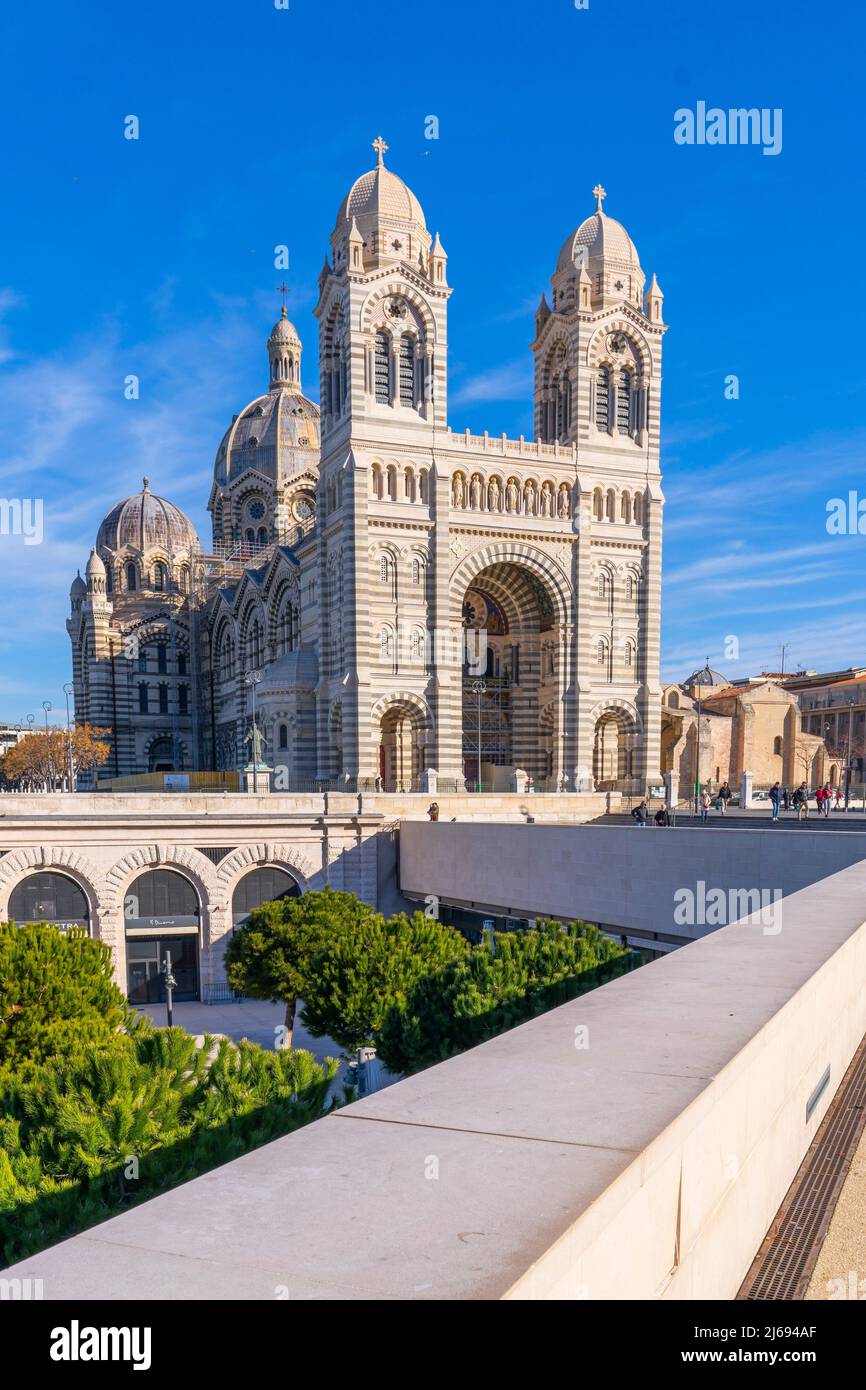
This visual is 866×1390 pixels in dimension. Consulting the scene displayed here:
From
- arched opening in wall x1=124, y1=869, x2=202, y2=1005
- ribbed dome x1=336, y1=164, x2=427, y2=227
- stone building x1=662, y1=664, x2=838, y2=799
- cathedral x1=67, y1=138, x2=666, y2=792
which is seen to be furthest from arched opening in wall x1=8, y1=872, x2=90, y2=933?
stone building x1=662, y1=664, x2=838, y2=799

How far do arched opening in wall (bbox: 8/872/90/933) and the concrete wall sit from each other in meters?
11.1

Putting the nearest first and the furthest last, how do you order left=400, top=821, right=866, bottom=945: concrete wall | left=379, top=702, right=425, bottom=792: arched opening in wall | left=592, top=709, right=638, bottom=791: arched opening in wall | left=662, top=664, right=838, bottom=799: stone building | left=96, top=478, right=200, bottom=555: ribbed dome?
left=400, top=821, right=866, bottom=945: concrete wall → left=379, top=702, right=425, bottom=792: arched opening in wall → left=592, top=709, right=638, bottom=791: arched opening in wall → left=662, top=664, right=838, bottom=799: stone building → left=96, top=478, right=200, bottom=555: ribbed dome

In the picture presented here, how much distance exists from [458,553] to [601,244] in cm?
1724

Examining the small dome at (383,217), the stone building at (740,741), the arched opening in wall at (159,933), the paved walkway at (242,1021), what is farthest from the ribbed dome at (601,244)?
the paved walkway at (242,1021)

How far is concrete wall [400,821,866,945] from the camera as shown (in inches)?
771

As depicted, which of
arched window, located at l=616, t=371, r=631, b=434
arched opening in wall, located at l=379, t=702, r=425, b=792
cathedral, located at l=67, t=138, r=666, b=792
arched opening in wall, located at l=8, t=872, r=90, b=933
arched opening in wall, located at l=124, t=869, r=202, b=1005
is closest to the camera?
arched opening in wall, located at l=8, t=872, r=90, b=933

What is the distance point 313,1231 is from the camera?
2.95 m

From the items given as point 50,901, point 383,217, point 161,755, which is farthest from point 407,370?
point 161,755

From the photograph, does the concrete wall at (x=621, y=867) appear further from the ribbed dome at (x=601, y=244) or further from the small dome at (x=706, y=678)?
the small dome at (x=706, y=678)

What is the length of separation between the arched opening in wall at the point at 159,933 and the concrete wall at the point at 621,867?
7.97 meters

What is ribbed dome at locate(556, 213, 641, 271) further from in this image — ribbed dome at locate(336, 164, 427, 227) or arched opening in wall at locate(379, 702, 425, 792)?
arched opening in wall at locate(379, 702, 425, 792)

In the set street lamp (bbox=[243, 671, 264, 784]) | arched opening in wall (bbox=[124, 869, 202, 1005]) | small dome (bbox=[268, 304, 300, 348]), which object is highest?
small dome (bbox=[268, 304, 300, 348])
